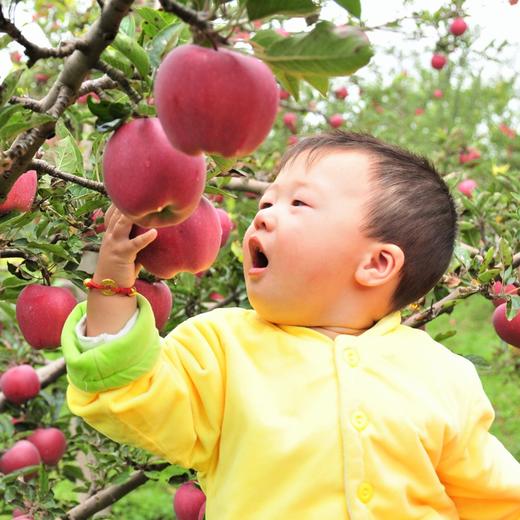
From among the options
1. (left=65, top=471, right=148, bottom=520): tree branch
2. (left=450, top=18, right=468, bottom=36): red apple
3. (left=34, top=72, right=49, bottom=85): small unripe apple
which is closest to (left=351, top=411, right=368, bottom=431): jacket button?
(left=65, top=471, right=148, bottom=520): tree branch

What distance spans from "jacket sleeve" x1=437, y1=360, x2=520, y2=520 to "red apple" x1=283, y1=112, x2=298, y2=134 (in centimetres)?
364

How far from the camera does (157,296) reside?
1.41 metres

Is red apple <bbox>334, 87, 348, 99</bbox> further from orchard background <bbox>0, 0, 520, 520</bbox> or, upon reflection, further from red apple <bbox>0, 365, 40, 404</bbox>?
red apple <bbox>0, 365, 40, 404</bbox>

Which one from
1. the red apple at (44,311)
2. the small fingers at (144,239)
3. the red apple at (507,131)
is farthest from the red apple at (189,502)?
the red apple at (507,131)

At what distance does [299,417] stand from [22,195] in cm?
54

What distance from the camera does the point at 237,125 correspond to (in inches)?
30.7

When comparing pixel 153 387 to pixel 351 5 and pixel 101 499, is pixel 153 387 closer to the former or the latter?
pixel 351 5

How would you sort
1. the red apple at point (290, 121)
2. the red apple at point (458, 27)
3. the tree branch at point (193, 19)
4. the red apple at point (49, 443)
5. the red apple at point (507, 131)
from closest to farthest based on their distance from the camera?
1. the tree branch at point (193, 19)
2. the red apple at point (49, 443)
3. the red apple at point (458, 27)
4. the red apple at point (290, 121)
5. the red apple at point (507, 131)

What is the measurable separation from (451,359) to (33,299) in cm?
76

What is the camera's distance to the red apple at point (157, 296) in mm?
1399

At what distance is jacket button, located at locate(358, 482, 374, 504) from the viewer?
117 cm

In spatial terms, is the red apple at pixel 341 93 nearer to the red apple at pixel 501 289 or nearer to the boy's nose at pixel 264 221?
the red apple at pixel 501 289

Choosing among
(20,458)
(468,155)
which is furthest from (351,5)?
(468,155)

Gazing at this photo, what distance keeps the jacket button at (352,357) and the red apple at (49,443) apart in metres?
1.39
